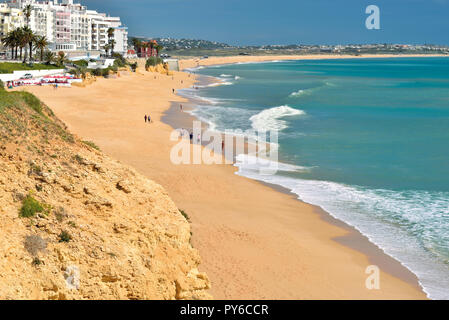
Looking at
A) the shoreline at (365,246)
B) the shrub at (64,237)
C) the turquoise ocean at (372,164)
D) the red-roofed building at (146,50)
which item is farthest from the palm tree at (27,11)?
the shrub at (64,237)

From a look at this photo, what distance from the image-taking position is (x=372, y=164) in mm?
31469

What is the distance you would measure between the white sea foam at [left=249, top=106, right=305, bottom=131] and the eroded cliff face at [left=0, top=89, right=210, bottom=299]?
32186mm

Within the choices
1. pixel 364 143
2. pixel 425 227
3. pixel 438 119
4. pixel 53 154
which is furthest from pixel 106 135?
pixel 438 119

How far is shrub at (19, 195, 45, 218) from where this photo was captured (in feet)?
30.4

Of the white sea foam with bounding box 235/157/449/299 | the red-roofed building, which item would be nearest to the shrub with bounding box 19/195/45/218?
the white sea foam with bounding box 235/157/449/299

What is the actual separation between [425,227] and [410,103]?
51982 mm

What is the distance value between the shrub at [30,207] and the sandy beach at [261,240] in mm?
5323

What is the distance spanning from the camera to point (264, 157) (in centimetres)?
3238

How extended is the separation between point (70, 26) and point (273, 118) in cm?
8229

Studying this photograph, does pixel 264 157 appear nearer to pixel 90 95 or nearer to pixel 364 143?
pixel 364 143

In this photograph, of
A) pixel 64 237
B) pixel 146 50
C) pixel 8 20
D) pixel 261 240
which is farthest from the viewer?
pixel 146 50

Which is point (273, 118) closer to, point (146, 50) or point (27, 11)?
point (27, 11)

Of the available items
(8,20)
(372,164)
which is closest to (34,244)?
(372,164)

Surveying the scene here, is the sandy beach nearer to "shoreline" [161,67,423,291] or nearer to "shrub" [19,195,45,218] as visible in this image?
"shoreline" [161,67,423,291]
